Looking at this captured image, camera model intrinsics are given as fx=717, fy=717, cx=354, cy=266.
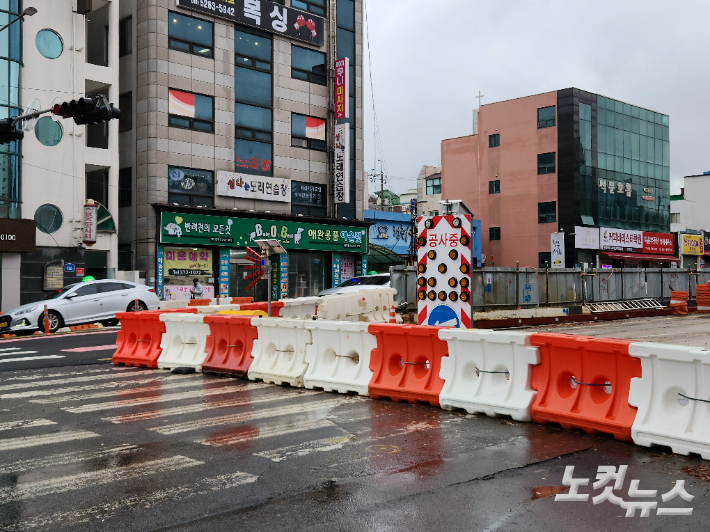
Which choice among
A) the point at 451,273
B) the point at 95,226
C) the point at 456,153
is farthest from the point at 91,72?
the point at 456,153

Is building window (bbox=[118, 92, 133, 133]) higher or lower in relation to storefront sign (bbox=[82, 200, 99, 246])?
higher

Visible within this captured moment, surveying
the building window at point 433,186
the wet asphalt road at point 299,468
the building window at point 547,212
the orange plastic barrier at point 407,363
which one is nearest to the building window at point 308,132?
the building window at point 547,212

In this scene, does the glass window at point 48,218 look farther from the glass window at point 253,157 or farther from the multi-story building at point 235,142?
the glass window at point 253,157

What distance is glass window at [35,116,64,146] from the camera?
29781mm

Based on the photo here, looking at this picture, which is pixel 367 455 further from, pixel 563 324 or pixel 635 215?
pixel 635 215

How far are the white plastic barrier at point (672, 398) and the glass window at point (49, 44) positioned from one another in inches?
1166

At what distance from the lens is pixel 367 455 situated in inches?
250

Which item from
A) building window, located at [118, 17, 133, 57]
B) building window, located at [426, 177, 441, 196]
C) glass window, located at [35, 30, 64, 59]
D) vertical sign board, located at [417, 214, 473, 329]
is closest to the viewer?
vertical sign board, located at [417, 214, 473, 329]

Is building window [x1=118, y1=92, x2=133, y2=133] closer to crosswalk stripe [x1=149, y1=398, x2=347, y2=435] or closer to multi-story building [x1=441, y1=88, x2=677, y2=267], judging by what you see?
crosswalk stripe [x1=149, y1=398, x2=347, y2=435]

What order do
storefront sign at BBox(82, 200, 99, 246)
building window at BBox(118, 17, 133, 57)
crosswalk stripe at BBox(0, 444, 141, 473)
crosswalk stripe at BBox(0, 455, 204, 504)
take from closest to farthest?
crosswalk stripe at BBox(0, 455, 204, 504)
crosswalk stripe at BBox(0, 444, 141, 473)
storefront sign at BBox(82, 200, 99, 246)
building window at BBox(118, 17, 133, 57)

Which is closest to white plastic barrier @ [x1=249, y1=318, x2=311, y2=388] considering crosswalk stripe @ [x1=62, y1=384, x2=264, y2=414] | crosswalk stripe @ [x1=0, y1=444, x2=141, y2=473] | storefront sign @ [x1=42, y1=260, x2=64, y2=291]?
crosswalk stripe @ [x1=62, y1=384, x2=264, y2=414]

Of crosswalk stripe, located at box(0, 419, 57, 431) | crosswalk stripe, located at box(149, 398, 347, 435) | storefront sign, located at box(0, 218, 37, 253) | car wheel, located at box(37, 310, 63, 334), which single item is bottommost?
crosswalk stripe, located at box(0, 419, 57, 431)

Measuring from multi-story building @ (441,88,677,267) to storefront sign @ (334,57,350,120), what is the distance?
24406mm

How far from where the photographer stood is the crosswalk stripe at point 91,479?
5258 millimetres
